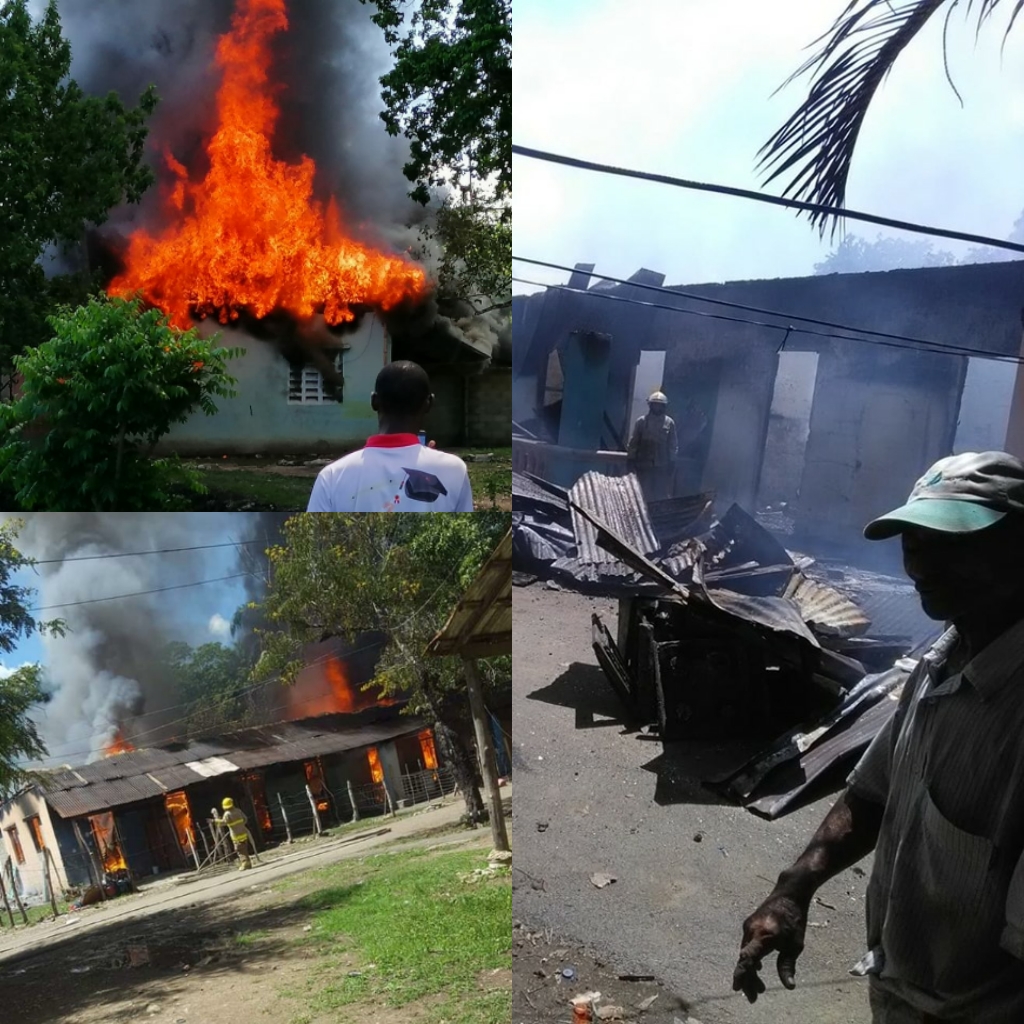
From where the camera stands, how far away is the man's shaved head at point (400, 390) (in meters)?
3.05

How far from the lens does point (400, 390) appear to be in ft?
10.0

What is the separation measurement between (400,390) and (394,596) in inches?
27.4

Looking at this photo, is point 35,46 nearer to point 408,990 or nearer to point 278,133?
point 278,133


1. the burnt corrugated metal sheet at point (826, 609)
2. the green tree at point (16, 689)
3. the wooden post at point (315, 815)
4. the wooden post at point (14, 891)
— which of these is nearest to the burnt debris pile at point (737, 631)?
the burnt corrugated metal sheet at point (826, 609)

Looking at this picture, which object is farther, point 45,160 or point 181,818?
point 181,818

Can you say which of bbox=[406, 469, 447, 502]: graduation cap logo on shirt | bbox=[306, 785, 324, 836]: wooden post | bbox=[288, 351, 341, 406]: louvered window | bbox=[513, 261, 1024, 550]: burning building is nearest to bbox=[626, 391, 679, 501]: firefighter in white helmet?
bbox=[513, 261, 1024, 550]: burning building

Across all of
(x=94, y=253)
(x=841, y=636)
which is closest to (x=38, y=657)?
(x=94, y=253)

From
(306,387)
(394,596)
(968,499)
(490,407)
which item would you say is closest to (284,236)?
(306,387)

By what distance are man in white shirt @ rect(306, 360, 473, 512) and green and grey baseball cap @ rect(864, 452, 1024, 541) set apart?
1.39 meters

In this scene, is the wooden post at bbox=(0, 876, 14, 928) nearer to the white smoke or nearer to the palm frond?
the white smoke

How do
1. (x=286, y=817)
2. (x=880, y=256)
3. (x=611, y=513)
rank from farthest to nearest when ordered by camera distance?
(x=286, y=817) < (x=611, y=513) < (x=880, y=256)

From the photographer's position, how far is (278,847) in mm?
3293

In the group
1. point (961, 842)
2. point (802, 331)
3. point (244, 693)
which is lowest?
point (244, 693)

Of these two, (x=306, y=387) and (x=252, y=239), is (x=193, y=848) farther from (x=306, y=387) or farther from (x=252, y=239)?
(x=252, y=239)
